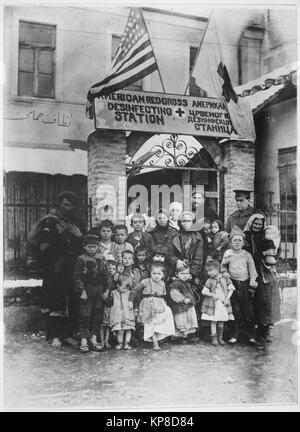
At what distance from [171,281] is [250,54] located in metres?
2.43

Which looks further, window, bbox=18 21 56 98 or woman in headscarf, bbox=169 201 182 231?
woman in headscarf, bbox=169 201 182 231

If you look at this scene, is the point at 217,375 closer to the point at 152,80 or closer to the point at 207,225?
the point at 207,225

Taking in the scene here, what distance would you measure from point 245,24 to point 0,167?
9.15ft

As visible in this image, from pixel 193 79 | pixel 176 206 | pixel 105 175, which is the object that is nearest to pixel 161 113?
pixel 193 79

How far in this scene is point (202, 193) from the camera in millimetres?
4590

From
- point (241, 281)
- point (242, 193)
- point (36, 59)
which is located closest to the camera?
point (36, 59)

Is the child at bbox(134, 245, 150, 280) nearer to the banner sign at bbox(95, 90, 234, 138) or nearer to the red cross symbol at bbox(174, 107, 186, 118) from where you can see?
the banner sign at bbox(95, 90, 234, 138)

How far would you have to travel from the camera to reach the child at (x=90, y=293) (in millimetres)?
4289

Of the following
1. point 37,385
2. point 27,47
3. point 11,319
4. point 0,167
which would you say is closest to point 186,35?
point 27,47

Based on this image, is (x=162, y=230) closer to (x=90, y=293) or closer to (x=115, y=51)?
(x=90, y=293)

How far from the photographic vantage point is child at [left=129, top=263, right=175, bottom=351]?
4.38m

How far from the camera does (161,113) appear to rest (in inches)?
177

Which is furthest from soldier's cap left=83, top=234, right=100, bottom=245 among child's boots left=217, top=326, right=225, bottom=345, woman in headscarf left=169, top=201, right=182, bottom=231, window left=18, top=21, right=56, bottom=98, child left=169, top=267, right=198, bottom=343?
child's boots left=217, top=326, right=225, bottom=345

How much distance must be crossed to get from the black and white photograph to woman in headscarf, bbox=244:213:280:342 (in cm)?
2
